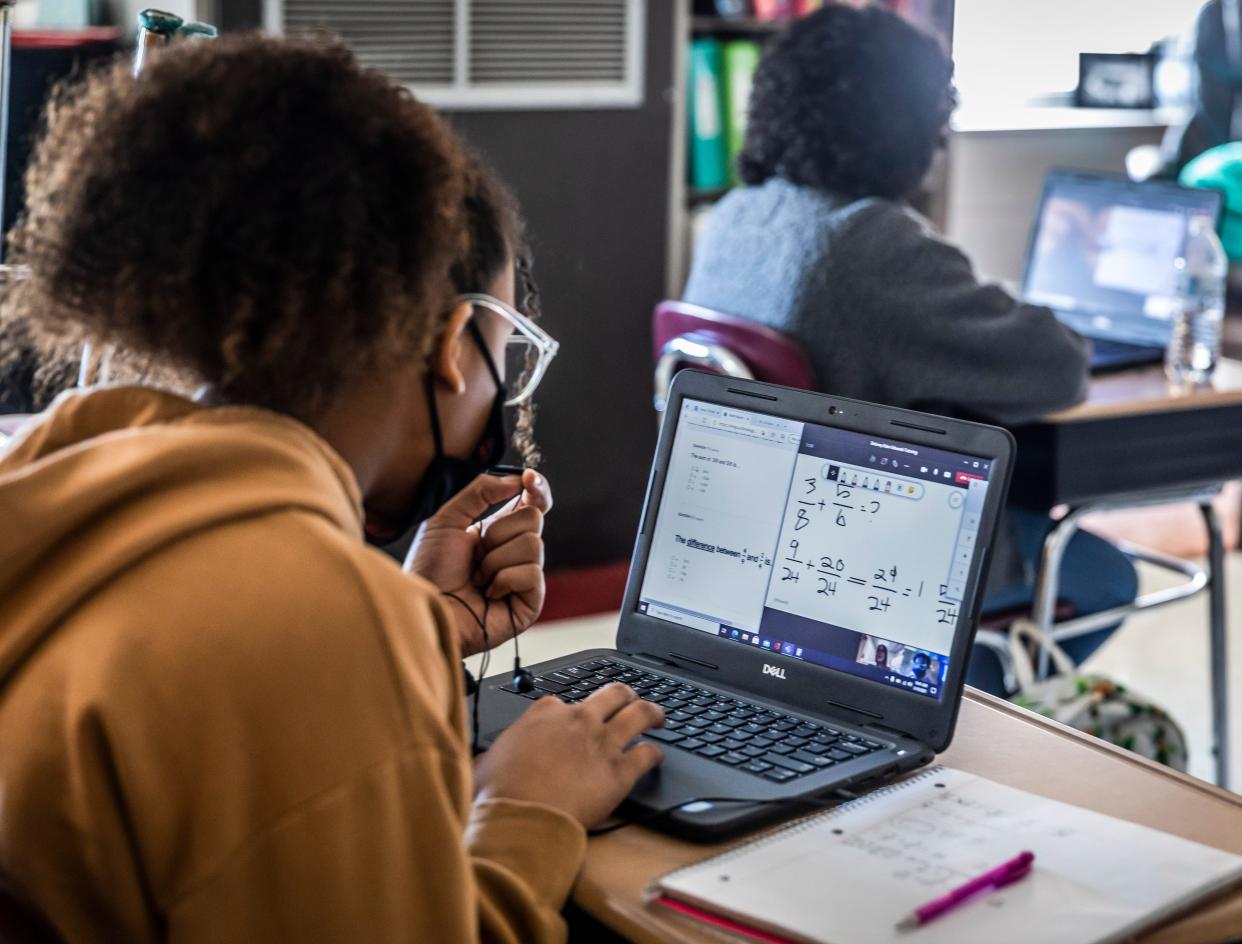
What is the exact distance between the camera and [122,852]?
0.81 meters

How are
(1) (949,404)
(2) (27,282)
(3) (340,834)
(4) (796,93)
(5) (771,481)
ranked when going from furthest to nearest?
(4) (796,93)
(1) (949,404)
(5) (771,481)
(2) (27,282)
(3) (340,834)

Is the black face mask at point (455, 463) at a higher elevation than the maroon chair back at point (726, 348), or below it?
higher

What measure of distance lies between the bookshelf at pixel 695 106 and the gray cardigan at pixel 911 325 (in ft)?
3.88

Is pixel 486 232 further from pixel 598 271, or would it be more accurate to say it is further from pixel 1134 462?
pixel 598 271

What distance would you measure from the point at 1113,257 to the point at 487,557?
1997mm

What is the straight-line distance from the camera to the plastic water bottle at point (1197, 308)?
2.69m

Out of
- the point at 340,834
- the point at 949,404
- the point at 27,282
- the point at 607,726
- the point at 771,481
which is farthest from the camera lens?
the point at 949,404

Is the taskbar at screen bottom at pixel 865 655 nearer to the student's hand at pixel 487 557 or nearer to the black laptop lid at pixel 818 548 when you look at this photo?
the black laptop lid at pixel 818 548

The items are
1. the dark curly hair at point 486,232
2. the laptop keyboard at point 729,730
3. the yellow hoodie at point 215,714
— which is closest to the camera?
the yellow hoodie at point 215,714

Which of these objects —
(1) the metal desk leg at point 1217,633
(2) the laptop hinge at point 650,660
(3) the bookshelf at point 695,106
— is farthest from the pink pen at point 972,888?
(3) the bookshelf at point 695,106

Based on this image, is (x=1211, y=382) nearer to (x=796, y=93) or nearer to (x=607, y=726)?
(x=796, y=93)

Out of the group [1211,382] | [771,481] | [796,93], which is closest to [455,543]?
[771,481]

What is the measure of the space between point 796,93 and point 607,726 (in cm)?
170

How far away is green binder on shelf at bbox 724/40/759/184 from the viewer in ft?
12.0
